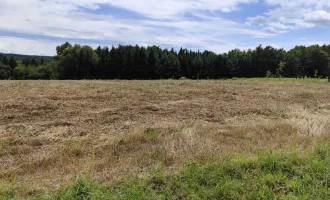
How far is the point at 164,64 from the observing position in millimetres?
43219

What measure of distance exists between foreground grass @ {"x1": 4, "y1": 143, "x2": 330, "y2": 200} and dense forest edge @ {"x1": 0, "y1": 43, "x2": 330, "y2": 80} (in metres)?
34.1

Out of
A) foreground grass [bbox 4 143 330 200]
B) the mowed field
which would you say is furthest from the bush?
foreground grass [bbox 4 143 330 200]

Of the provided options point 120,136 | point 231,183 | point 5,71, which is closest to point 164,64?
point 5,71

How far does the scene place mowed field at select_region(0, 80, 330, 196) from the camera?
3.36m

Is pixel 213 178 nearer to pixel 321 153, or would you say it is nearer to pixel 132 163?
pixel 132 163

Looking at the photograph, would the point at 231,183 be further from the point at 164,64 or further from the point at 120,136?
the point at 164,64

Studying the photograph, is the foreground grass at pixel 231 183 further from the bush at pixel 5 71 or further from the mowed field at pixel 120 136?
the bush at pixel 5 71

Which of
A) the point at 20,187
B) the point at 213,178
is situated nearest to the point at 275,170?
the point at 213,178

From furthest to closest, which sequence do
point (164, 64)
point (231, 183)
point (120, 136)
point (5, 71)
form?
point (5, 71) < point (164, 64) < point (120, 136) < point (231, 183)

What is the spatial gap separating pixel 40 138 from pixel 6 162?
974mm

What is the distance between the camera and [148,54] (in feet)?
137

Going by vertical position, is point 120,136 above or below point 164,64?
below

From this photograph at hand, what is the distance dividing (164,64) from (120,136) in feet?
128

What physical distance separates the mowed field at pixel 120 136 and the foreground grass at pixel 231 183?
0.24 metres
